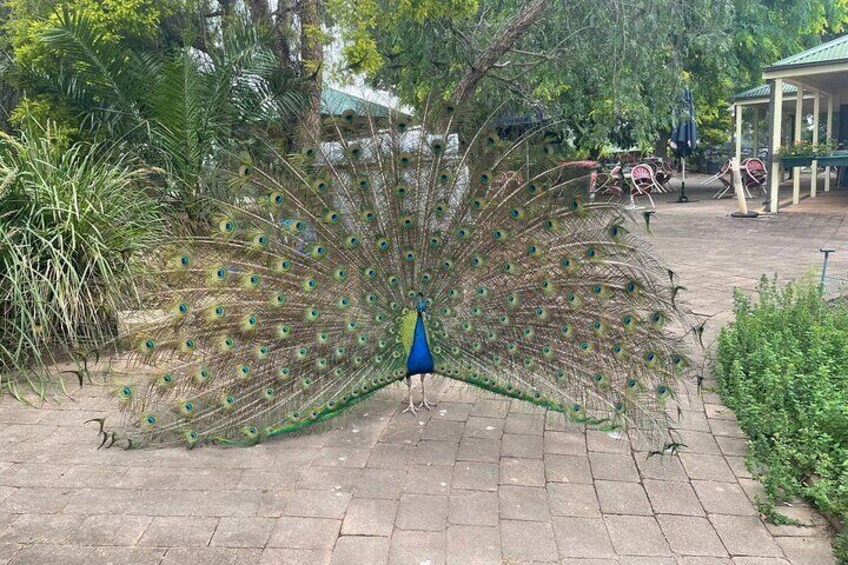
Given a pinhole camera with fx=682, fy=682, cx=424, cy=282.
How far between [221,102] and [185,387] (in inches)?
165

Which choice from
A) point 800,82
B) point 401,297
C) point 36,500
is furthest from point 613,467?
point 800,82

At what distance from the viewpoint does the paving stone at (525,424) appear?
182 inches

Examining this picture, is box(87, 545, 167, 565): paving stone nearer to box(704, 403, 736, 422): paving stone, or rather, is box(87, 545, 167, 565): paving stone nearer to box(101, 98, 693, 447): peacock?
box(101, 98, 693, 447): peacock

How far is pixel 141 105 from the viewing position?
7254 millimetres

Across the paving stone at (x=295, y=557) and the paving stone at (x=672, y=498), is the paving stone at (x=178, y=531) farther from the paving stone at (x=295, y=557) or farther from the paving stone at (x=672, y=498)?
the paving stone at (x=672, y=498)


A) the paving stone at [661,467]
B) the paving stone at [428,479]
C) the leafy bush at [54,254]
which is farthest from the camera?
the leafy bush at [54,254]

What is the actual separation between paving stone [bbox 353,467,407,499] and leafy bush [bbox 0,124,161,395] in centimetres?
281

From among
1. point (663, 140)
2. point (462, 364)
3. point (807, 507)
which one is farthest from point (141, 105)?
point (663, 140)

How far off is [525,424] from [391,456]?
1026mm

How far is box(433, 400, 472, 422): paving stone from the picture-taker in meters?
4.86

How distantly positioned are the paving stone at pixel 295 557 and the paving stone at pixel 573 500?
1.22m

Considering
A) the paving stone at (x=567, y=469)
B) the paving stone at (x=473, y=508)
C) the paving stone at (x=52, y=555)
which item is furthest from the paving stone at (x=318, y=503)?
the paving stone at (x=567, y=469)

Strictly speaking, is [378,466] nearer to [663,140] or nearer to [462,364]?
[462,364]

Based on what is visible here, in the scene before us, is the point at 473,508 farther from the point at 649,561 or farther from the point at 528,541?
the point at 649,561
